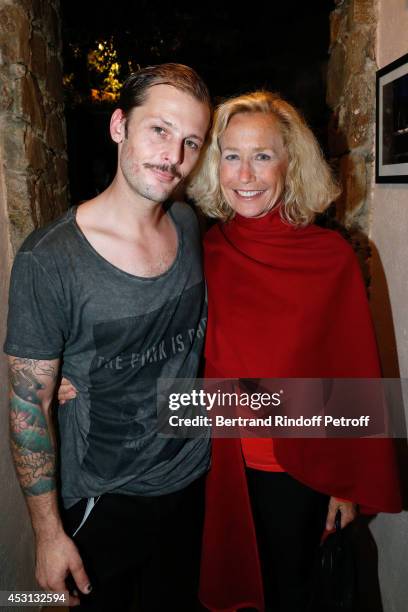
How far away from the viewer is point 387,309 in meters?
1.90

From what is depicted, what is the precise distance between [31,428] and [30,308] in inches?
12.7

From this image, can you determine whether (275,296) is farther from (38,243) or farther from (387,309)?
(38,243)

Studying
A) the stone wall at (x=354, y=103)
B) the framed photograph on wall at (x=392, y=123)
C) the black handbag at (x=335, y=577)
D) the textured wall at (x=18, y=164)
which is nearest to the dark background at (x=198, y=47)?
the stone wall at (x=354, y=103)

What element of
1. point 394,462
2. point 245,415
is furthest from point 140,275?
point 394,462

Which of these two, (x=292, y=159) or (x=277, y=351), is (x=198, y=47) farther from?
(x=277, y=351)

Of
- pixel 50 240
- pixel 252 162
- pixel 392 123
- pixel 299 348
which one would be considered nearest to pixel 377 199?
pixel 392 123

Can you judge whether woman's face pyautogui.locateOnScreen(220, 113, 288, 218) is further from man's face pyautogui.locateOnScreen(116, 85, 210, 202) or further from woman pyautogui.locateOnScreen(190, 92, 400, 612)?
man's face pyautogui.locateOnScreen(116, 85, 210, 202)

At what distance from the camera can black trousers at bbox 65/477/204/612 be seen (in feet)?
4.56

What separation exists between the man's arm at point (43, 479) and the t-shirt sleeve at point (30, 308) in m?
0.07

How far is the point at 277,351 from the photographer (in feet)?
5.16

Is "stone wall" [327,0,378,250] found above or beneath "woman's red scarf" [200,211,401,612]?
above

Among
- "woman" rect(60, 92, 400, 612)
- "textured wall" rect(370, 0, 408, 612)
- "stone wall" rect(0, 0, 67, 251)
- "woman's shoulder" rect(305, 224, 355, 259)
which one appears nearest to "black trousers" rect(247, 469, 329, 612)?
"woman" rect(60, 92, 400, 612)

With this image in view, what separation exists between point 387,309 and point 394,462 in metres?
0.59

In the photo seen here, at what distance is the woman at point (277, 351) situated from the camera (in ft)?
5.19
